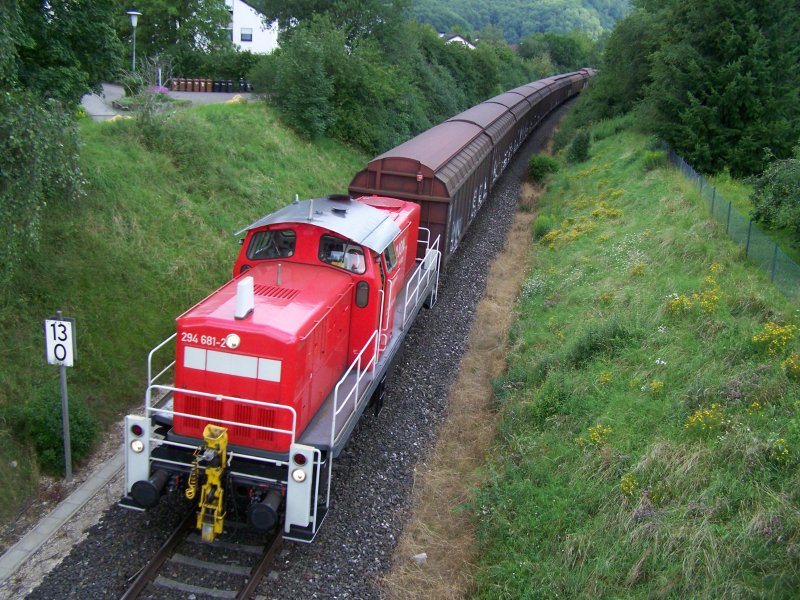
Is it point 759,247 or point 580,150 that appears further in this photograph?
point 580,150

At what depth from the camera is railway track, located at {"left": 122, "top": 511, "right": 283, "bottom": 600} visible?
6.69m

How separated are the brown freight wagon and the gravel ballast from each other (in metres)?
2.78

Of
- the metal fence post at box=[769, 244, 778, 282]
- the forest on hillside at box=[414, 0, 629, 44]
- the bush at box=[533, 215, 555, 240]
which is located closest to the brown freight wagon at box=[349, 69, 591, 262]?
the bush at box=[533, 215, 555, 240]


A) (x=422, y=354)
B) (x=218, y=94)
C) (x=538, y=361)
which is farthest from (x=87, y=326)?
(x=218, y=94)

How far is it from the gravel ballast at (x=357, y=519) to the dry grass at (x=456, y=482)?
7.0 inches

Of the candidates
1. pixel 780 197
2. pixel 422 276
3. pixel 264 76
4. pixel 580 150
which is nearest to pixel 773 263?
pixel 780 197

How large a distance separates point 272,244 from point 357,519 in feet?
12.4

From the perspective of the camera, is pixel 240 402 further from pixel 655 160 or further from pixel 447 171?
pixel 655 160

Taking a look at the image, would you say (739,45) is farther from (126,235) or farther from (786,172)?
(126,235)

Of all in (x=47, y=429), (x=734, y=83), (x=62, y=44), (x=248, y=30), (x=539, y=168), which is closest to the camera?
(x=47, y=429)

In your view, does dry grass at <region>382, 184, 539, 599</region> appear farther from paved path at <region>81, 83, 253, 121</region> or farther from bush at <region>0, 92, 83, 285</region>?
paved path at <region>81, 83, 253, 121</region>

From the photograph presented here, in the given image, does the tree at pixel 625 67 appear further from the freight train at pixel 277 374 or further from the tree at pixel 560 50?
the tree at pixel 560 50

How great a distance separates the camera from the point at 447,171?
15.1 metres

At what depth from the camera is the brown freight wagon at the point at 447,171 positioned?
46.8ft
